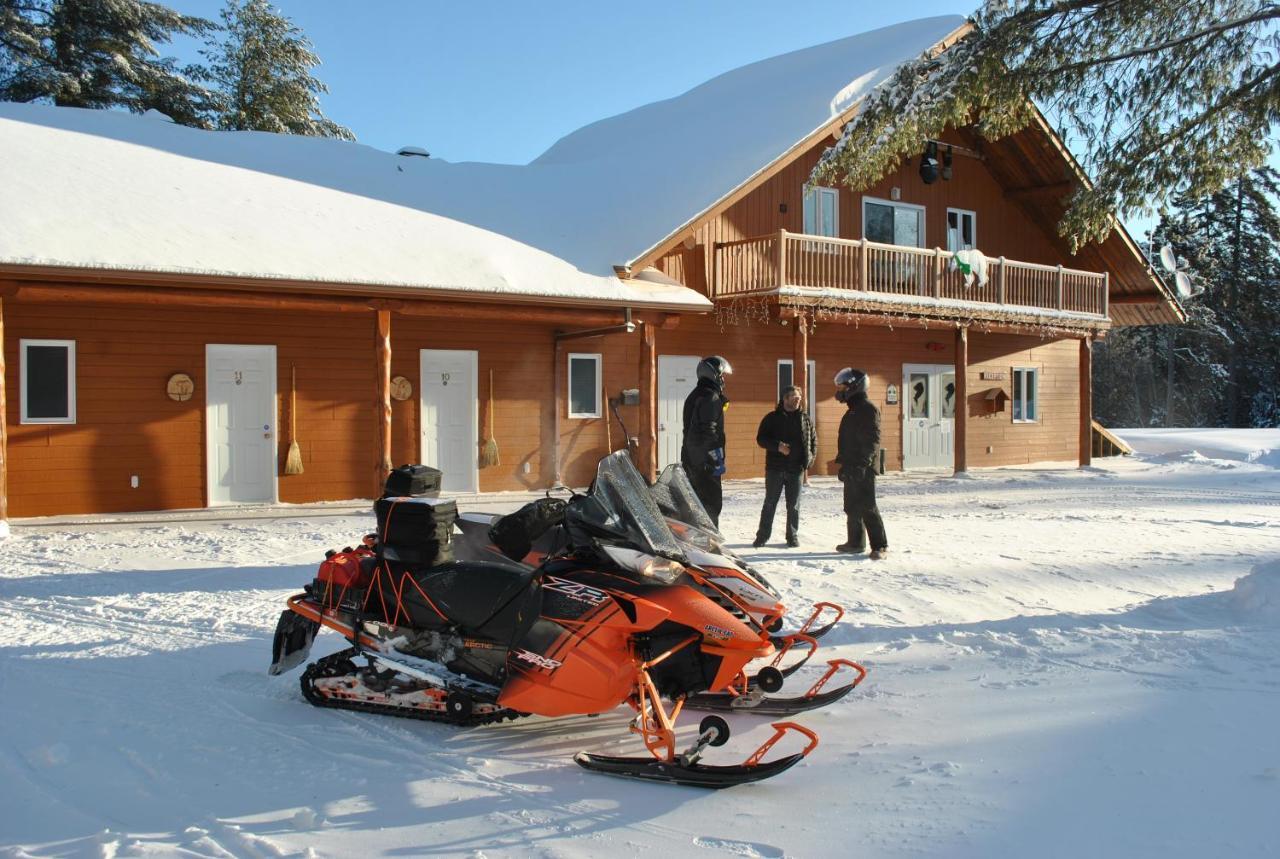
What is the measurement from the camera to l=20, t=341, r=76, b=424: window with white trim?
1138 cm

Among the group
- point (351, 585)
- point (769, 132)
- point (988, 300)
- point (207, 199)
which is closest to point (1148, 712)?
point (351, 585)

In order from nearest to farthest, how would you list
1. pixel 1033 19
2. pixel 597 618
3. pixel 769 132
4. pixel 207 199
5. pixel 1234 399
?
pixel 597 618, pixel 1033 19, pixel 207 199, pixel 769 132, pixel 1234 399

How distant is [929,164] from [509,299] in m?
10.2

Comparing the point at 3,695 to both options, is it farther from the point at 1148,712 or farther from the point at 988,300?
the point at 988,300

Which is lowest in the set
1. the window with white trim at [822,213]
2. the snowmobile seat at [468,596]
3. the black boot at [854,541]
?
the black boot at [854,541]

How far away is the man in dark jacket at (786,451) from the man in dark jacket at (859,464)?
37cm

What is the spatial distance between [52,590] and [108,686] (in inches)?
103

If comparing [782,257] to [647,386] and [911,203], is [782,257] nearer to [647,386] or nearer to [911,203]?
[647,386]

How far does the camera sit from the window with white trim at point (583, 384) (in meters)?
15.0

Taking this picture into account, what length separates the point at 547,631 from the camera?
13.1 ft

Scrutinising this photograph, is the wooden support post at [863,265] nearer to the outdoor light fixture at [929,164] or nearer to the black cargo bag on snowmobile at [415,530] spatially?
the outdoor light fixture at [929,164]

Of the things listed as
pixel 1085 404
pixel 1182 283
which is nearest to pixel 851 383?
pixel 1085 404

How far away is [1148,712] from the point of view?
4.23 metres

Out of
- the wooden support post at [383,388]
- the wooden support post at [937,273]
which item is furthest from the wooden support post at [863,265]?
the wooden support post at [383,388]
